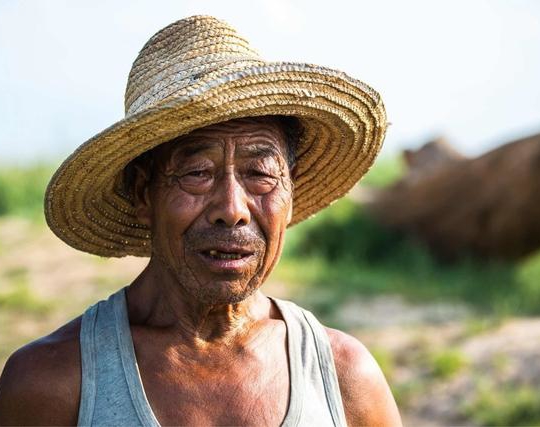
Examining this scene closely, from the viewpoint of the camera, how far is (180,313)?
9.35ft

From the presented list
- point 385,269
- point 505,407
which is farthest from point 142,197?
point 385,269

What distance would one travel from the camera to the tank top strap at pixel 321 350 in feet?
9.16

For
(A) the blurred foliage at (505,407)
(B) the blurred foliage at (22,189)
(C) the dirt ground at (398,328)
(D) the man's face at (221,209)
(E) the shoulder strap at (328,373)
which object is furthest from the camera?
(B) the blurred foliage at (22,189)

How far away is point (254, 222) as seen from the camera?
270cm

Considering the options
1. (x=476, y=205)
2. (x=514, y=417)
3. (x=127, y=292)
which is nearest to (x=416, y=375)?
(x=514, y=417)

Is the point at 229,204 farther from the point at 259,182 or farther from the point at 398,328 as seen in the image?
the point at 398,328

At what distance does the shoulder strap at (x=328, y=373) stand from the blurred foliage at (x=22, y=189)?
8.22m

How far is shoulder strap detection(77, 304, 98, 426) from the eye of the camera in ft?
8.50

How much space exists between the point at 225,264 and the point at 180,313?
26 centimetres

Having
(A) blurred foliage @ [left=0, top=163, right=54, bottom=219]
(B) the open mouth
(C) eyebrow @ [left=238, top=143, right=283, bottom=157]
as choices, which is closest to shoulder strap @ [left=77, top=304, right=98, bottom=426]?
(B) the open mouth

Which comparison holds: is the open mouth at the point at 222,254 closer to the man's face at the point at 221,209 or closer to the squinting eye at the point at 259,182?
the man's face at the point at 221,209

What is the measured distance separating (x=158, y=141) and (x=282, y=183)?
35cm

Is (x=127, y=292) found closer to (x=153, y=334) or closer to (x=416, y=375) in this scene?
(x=153, y=334)

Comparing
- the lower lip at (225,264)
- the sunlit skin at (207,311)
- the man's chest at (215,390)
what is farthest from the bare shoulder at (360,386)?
the lower lip at (225,264)
